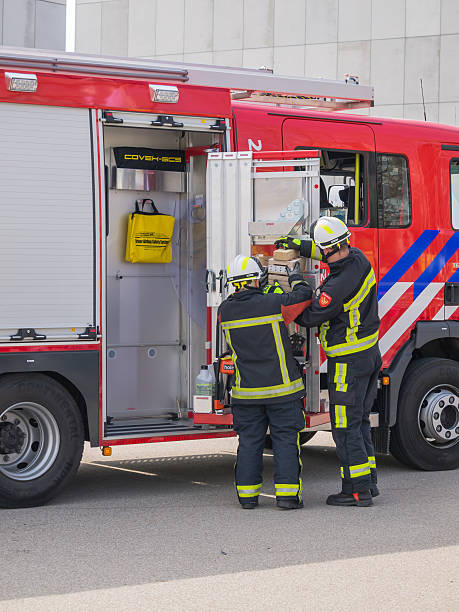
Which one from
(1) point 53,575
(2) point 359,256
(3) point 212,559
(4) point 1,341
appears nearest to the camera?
(1) point 53,575

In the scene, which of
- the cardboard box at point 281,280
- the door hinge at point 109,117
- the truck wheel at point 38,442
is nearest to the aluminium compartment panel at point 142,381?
the truck wheel at point 38,442

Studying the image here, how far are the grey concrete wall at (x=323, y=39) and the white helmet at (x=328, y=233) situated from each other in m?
17.5

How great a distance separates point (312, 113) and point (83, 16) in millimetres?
22469

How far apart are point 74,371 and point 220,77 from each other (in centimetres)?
250

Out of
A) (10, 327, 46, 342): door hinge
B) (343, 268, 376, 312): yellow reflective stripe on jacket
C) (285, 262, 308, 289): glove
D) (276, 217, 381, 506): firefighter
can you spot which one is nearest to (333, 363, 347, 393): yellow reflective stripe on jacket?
(276, 217, 381, 506): firefighter

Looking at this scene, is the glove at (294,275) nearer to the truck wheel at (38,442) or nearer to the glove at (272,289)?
the glove at (272,289)

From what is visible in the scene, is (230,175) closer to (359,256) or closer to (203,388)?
(359,256)

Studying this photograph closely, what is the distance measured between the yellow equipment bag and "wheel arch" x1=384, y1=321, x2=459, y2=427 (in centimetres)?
213

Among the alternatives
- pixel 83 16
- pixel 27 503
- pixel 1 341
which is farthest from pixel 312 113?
pixel 83 16

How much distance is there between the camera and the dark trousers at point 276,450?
23.2 ft

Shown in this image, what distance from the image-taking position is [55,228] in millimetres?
7000

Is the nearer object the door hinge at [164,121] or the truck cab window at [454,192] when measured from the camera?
the door hinge at [164,121]

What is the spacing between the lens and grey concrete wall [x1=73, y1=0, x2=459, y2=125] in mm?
24219

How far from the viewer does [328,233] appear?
7.20m
